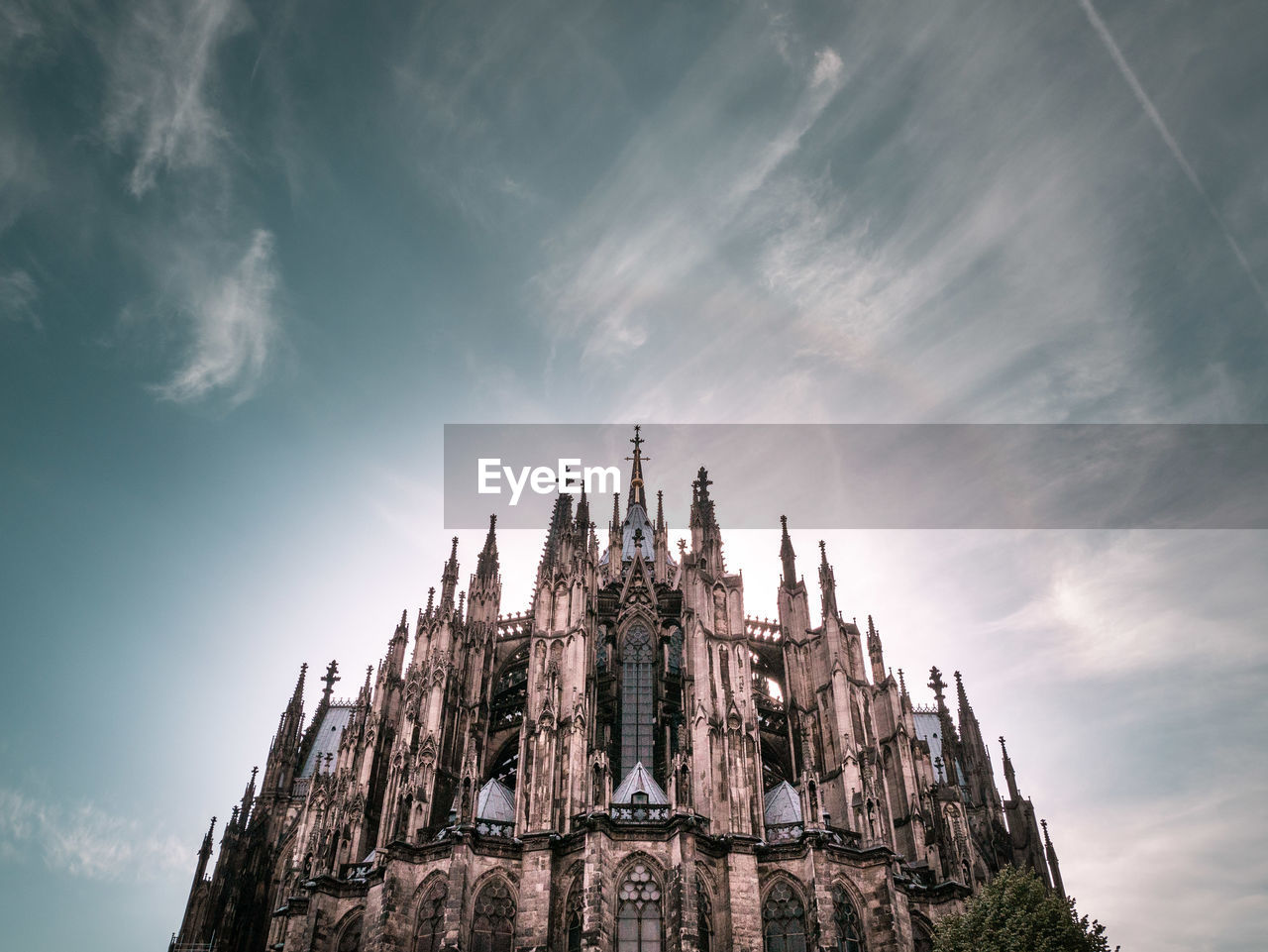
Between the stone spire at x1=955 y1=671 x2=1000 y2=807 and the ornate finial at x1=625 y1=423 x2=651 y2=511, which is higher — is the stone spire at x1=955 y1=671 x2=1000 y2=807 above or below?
below

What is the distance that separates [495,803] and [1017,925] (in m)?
20.7

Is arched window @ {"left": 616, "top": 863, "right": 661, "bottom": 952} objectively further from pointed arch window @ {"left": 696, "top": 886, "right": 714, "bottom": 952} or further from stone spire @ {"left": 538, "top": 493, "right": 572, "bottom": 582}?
stone spire @ {"left": 538, "top": 493, "right": 572, "bottom": 582}

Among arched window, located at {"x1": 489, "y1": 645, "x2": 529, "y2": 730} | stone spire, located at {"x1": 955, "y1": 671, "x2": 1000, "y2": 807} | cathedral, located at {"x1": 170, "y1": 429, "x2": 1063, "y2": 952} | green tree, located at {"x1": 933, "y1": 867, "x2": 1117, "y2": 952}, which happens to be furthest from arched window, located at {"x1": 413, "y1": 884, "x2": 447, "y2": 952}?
stone spire, located at {"x1": 955, "y1": 671, "x2": 1000, "y2": 807}

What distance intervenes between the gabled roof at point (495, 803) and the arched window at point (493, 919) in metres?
3.00

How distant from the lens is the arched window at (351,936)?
118 ft

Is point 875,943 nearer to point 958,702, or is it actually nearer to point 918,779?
point 918,779

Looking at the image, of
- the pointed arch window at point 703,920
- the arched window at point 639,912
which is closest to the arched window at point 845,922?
the pointed arch window at point 703,920

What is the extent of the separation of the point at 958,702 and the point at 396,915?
120ft

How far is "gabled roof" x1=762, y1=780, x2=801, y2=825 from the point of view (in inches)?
1480

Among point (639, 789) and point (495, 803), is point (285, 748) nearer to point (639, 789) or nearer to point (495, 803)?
point (495, 803)

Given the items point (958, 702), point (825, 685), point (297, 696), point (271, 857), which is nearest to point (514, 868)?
point (825, 685)

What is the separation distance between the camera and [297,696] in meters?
57.1

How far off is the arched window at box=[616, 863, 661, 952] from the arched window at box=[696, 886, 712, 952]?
147cm

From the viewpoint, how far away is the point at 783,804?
38438mm
